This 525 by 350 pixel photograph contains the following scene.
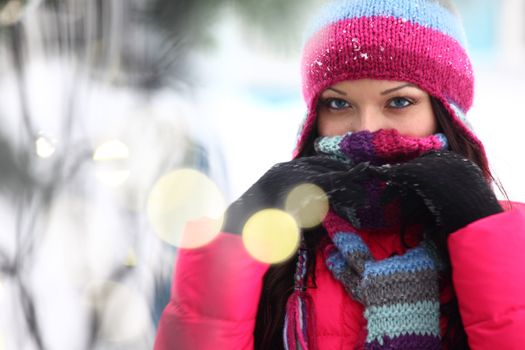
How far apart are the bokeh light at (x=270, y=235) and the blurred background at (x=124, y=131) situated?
705 millimetres

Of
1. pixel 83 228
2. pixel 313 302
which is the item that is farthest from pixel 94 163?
pixel 313 302

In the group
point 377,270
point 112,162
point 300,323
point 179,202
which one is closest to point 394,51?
point 377,270

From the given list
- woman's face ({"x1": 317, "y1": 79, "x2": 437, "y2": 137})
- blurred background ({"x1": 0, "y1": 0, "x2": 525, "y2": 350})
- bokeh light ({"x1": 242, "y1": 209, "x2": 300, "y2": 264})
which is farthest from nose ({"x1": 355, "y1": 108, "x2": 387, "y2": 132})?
blurred background ({"x1": 0, "y1": 0, "x2": 525, "y2": 350})

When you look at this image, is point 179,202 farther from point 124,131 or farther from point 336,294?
point 336,294

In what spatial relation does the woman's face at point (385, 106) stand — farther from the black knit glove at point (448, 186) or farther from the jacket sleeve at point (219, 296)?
the jacket sleeve at point (219, 296)

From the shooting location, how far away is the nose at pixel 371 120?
916 mm

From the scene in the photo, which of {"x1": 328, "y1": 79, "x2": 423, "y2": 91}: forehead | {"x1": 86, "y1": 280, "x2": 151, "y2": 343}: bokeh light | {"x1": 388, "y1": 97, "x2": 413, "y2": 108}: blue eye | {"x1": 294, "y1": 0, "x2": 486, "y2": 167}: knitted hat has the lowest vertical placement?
{"x1": 86, "y1": 280, "x2": 151, "y2": 343}: bokeh light

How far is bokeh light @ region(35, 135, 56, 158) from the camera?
1.65 metres

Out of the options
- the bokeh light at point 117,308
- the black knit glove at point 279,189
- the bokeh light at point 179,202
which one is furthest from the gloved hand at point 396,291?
the bokeh light at point 117,308

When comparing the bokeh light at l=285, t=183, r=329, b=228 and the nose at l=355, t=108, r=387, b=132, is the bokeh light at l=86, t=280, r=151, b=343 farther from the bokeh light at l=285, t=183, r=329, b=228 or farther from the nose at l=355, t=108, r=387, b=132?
the nose at l=355, t=108, r=387, b=132

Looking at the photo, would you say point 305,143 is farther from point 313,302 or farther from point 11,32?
point 11,32

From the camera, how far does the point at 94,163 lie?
166cm

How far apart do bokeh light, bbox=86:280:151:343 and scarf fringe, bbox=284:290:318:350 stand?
89 centimetres

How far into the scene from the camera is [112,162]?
1.68 m
